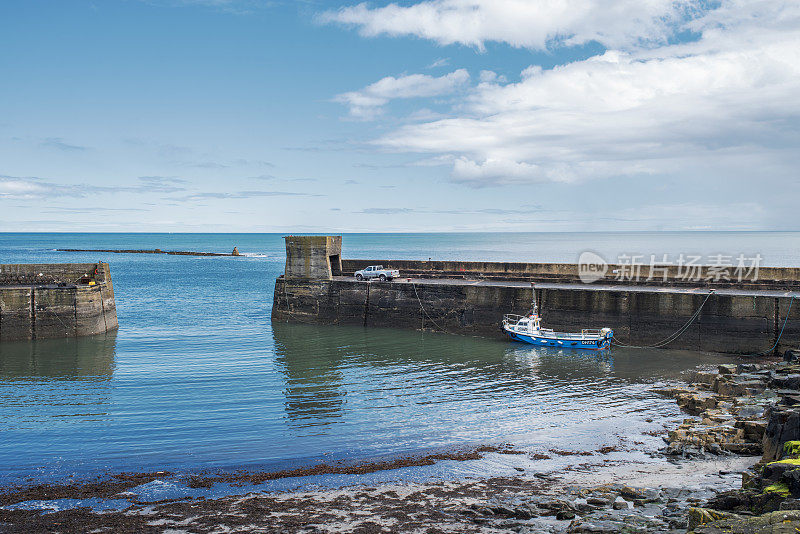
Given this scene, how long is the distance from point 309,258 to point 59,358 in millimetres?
16215

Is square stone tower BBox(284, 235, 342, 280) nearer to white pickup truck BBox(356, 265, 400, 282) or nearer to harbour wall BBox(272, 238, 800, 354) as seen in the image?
harbour wall BBox(272, 238, 800, 354)

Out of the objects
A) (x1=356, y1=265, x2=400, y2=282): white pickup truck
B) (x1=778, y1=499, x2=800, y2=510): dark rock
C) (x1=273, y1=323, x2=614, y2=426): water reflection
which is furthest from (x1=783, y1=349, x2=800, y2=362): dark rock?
(x1=356, y1=265, x2=400, y2=282): white pickup truck

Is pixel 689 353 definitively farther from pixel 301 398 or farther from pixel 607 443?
pixel 301 398

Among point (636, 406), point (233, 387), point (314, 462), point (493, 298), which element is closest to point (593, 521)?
point (314, 462)

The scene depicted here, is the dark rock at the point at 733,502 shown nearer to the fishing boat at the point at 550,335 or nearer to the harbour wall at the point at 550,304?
the fishing boat at the point at 550,335

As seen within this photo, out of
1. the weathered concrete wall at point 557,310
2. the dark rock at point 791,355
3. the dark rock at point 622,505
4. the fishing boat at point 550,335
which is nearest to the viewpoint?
the dark rock at point 622,505

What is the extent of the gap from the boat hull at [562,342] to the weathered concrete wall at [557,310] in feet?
5.31

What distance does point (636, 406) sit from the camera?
72.2ft

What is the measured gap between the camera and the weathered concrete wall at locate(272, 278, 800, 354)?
30.5m

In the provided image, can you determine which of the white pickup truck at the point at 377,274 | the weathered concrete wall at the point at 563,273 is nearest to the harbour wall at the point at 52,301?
the white pickup truck at the point at 377,274

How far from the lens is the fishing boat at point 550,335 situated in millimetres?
32312

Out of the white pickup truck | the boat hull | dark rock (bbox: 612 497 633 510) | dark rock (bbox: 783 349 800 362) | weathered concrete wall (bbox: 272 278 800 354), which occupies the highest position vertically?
the white pickup truck

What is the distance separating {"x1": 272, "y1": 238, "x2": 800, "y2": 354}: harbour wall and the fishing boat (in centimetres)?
94

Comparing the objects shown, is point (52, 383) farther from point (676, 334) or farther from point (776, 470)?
point (676, 334)
